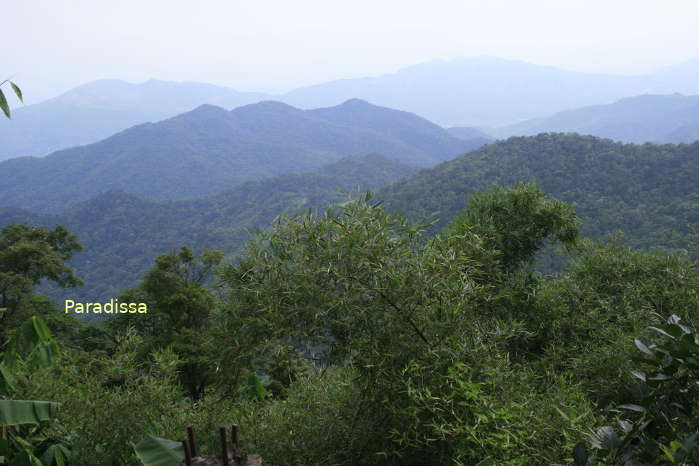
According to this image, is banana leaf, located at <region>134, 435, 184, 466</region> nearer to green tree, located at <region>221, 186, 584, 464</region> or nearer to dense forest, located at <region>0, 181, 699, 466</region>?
dense forest, located at <region>0, 181, 699, 466</region>

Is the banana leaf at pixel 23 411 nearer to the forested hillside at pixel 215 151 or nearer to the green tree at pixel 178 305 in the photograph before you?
the green tree at pixel 178 305

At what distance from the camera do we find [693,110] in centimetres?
12688

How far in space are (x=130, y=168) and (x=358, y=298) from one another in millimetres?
106569

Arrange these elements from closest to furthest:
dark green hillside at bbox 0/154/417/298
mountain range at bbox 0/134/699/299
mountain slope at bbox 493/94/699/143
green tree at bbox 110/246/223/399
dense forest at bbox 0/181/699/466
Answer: dense forest at bbox 0/181/699/466 → green tree at bbox 110/246/223/399 → mountain range at bbox 0/134/699/299 → dark green hillside at bbox 0/154/417/298 → mountain slope at bbox 493/94/699/143

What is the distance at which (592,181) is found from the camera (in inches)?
1173

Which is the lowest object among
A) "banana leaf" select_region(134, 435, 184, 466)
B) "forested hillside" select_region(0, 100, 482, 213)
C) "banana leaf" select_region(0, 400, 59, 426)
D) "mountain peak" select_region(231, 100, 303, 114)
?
"banana leaf" select_region(134, 435, 184, 466)

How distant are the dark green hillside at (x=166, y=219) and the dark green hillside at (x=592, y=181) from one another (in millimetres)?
12217

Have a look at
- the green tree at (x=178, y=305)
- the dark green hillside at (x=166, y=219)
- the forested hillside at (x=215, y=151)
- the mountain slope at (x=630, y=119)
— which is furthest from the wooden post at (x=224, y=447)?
the mountain slope at (x=630, y=119)

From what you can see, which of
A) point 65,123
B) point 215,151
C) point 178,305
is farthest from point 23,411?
point 65,123

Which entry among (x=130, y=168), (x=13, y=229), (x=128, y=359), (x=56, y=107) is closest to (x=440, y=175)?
(x=13, y=229)

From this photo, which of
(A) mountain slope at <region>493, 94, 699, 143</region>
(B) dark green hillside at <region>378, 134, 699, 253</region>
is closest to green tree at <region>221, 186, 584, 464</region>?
(B) dark green hillside at <region>378, 134, 699, 253</region>

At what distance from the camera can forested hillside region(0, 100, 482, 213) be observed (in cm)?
9225

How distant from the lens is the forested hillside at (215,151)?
92250 millimetres

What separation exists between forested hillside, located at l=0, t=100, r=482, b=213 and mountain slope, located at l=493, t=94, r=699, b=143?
4561 cm
